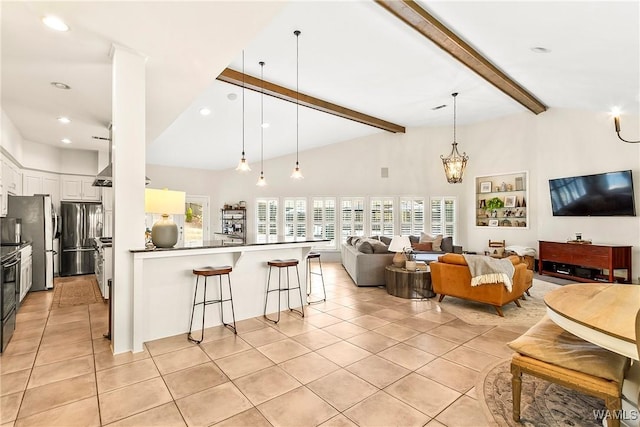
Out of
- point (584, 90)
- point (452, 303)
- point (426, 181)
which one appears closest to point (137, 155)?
point (452, 303)

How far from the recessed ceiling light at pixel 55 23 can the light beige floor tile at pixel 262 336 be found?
10.9 ft

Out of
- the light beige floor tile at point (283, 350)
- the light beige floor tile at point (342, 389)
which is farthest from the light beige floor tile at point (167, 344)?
the light beige floor tile at point (342, 389)

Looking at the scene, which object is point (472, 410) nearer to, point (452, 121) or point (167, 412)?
point (167, 412)

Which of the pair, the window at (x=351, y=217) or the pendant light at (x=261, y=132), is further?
the window at (x=351, y=217)

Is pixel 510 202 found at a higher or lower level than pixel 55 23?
lower

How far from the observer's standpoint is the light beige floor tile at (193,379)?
238 centimetres

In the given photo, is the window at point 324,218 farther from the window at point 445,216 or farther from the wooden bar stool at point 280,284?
the wooden bar stool at point 280,284

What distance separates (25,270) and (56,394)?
3.54 metres

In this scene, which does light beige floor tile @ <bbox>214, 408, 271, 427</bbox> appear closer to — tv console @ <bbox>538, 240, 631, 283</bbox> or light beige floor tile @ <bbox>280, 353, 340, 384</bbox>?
light beige floor tile @ <bbox>280, 353, 340, 384</bbox>

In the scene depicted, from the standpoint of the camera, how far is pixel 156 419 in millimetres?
2035

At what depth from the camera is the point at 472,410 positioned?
7.04 feet

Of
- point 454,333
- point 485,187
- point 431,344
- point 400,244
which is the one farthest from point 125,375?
point 485,187

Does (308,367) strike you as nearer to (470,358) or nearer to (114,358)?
(470,358)

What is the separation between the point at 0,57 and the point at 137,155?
184 centimetres
